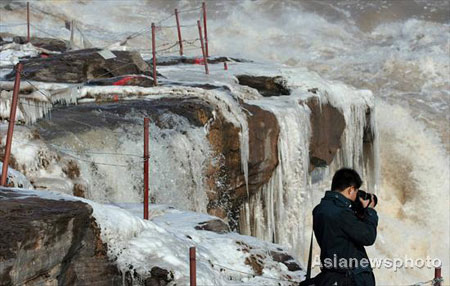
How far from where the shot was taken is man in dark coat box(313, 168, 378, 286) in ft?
Answer: 15.8

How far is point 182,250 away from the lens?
23.6 ft

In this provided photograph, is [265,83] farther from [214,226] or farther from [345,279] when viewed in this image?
[345,279]

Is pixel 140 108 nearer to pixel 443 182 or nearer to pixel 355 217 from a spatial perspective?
pixel 355 217

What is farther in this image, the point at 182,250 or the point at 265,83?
the point at 265,83

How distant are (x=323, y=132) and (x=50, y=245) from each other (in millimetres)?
11445

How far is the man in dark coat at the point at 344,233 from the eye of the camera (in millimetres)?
4828

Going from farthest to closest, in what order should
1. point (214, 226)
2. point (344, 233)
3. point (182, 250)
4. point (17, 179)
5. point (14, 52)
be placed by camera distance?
point (14, 52), point (214, 226), point (17, 179), point (182, 250), point (344, 233)

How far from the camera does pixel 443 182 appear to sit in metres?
20.8

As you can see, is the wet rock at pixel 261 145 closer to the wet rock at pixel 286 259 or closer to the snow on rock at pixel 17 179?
the wet rock at pixel 286 259

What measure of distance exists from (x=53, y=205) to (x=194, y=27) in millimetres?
29546

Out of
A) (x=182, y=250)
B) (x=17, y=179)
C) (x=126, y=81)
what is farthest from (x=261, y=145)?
(x=182, y=250)

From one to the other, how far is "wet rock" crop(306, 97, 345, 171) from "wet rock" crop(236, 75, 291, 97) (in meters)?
1.17

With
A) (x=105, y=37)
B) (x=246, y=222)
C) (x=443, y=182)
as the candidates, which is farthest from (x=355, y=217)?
(x=105, y=37)

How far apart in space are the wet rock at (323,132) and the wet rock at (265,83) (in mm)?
Result: 1172
